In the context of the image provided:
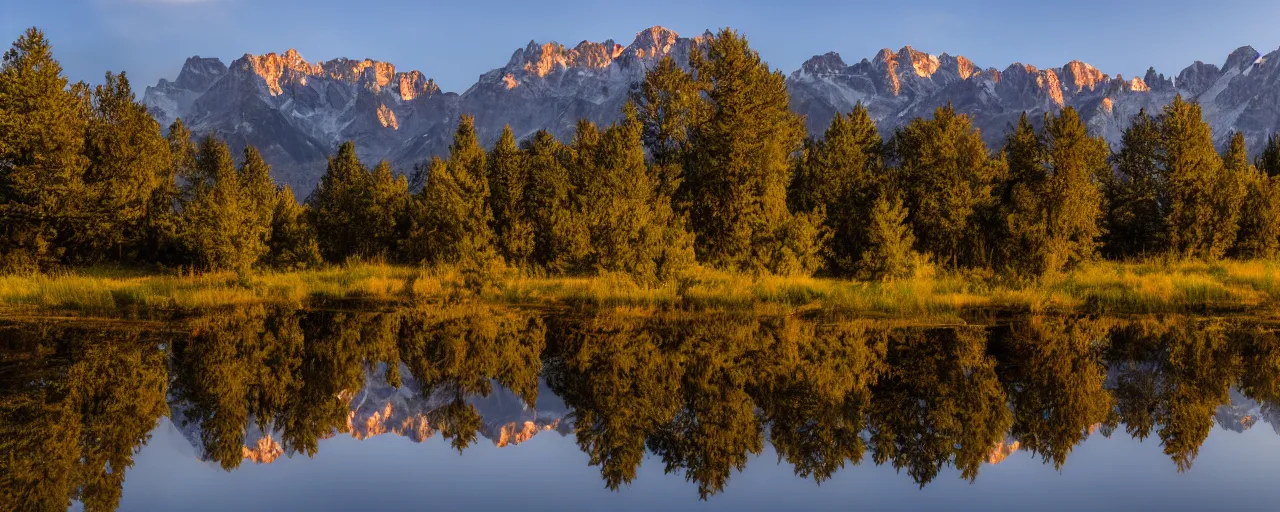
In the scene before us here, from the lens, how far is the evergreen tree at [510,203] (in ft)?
124

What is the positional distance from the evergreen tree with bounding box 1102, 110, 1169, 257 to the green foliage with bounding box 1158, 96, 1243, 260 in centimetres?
75

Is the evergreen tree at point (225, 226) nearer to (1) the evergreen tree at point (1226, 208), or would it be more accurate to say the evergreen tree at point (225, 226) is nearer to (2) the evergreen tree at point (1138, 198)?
(2) the evergreen tree at point (1138, 198)

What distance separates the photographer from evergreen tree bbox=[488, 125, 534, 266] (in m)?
37.8

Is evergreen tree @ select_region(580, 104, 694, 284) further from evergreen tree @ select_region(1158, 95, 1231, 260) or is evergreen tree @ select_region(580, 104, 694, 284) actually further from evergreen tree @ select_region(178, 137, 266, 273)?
evergreen tree @ select_region(1158, 95, 1231, 260)

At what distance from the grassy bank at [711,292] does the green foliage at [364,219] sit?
38.3 ft

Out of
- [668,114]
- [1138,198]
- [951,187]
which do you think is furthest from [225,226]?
[1138,198]

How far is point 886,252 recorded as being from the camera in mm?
31312

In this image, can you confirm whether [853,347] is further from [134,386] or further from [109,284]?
[109,284]

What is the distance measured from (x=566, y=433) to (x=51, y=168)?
36.9m

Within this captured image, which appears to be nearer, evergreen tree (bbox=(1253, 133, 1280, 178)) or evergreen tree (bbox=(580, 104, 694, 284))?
evergreen tree (bbox=(580, 104, 694, 284))

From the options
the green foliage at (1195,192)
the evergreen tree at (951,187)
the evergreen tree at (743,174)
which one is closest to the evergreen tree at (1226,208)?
the green foliage at (1195,192)

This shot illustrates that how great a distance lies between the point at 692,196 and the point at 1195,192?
25.5m

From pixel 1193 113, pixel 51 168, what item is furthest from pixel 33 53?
pixel 1193 113

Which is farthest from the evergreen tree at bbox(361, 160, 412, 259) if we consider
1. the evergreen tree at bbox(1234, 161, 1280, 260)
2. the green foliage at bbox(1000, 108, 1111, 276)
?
the evergreen tree at bbox(1234, 161, 1280, 260)
